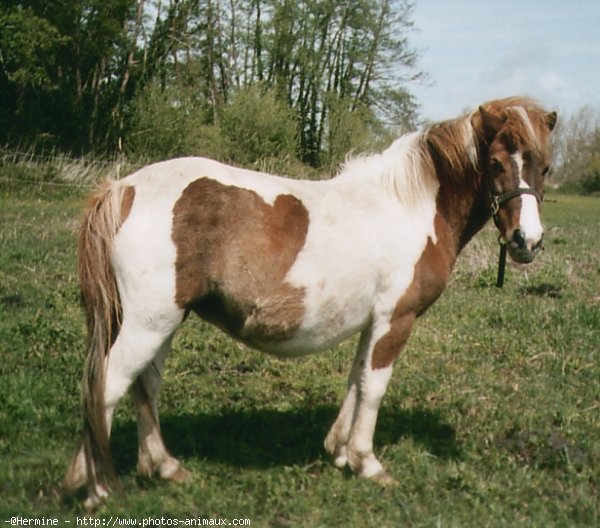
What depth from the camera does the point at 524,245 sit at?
405 cm

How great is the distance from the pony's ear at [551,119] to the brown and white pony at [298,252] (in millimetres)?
49

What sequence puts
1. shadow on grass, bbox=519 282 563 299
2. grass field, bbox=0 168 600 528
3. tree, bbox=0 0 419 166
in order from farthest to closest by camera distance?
tree, bbox=0 0 419 166, shadow on grass, bbox=519 282 563 299, grass field, bbox=0 168 600 528

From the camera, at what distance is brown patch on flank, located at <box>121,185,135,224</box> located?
12.5 feet

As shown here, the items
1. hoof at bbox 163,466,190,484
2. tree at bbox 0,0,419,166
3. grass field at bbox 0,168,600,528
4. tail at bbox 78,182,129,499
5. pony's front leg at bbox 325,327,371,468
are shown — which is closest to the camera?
tail at bbox 78,182,129,499

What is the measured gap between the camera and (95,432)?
12.3ft

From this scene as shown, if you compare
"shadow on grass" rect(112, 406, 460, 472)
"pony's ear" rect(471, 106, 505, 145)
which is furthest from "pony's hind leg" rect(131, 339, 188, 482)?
"pony's ear" rect(471, 106, 505, 145)

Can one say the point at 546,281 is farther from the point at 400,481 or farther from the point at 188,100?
the point at 188,100

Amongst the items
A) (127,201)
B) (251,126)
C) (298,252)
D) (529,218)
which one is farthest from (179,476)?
(251,126)

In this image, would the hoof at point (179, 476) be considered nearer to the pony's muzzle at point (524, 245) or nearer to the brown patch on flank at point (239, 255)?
the brown patch on flank at point (239, 255)

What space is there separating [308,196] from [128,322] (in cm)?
127

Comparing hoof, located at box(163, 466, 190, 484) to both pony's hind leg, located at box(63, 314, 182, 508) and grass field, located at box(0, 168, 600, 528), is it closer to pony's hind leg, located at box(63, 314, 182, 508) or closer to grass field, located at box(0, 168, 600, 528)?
grass field, located at box(0, 168, 600, 528)

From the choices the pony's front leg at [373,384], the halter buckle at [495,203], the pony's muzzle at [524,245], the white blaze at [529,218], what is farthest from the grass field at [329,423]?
the halter buckle at [495,203]

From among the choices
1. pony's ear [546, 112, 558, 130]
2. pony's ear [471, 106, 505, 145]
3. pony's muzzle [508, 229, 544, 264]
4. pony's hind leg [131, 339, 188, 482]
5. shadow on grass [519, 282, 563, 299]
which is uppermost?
pony's ear [546, 112, 558, 130]

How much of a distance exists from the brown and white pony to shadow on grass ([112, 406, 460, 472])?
34cm
